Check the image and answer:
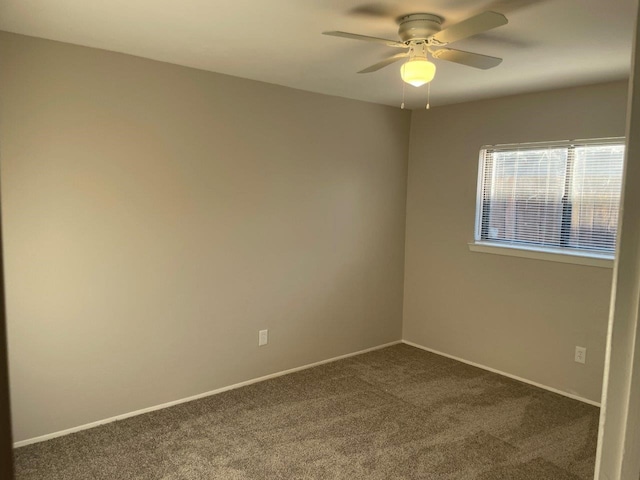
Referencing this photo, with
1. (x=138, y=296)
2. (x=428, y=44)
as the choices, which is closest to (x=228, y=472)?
(x=138, y=296)

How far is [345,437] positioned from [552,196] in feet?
8.03

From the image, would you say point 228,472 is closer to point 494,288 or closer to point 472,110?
point 494,288

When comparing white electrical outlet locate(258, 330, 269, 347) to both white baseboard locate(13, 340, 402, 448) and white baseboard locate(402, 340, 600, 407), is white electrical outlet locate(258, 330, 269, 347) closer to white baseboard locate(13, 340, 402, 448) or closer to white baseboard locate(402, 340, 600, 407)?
white baseboard locate(13, 340, 402, 448)

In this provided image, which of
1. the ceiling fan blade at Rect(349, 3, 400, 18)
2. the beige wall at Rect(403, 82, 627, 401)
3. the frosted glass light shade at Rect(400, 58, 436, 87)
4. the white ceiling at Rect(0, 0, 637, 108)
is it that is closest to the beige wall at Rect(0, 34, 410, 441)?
the white ceiling at Rect(0, 0, 637, 108)

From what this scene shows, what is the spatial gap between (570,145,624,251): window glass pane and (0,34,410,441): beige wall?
167 cm

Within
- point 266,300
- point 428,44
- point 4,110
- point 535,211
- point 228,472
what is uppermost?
point 428,44

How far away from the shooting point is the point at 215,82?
133 inches

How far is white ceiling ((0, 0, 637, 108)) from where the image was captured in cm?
210

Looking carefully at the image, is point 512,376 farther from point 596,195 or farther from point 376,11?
point 376,11

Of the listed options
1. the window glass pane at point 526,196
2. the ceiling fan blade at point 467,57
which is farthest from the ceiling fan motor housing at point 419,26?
the window glass pane at point 526,196

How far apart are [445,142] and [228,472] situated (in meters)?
3.29

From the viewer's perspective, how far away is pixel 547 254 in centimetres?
376

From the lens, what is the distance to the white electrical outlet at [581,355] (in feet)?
11.8

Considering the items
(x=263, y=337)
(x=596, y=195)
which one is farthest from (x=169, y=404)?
(x=596, y=195)
